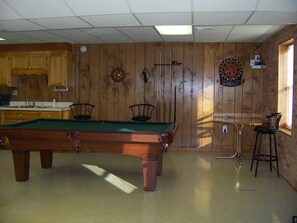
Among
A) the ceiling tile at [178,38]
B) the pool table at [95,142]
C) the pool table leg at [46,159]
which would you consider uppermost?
the ceiling tile at [178,38]

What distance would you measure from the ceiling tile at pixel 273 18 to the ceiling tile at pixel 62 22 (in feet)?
8.04

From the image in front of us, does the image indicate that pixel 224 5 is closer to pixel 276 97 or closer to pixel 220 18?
pixel 220 18

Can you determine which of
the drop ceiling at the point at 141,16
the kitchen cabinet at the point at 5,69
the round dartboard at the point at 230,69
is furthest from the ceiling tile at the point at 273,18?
the kitchen cabinet at the point at 5,69

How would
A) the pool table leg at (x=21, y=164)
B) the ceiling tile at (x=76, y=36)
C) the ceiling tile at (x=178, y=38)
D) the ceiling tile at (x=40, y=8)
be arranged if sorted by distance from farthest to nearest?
the ceiling tile at (x=178, y=38)
the ceiling tile at (x=76, y=36)
the pool table leg at (x=21, y=164)
the ceiling tile at (x=40, y=8)

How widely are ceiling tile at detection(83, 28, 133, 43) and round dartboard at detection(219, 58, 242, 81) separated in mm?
2032

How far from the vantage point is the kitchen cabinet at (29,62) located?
7.27 m

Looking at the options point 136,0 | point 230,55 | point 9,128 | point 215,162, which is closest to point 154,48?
point 230,55

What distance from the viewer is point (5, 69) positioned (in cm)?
746

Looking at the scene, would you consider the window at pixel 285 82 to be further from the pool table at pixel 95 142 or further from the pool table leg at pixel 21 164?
the pool table leg at pixel 21 164

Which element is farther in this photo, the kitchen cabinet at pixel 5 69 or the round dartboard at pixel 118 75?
the kitchen cabinet at pixel 5 69

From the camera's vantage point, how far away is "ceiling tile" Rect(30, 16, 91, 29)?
4673mm

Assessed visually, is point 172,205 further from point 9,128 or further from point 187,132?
point 187,132

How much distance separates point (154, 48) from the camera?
7.13m

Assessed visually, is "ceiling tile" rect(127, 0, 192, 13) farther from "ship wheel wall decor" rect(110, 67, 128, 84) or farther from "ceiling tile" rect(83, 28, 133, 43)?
"ship wheel wall decor" rect(110, 67, 128, 84)
